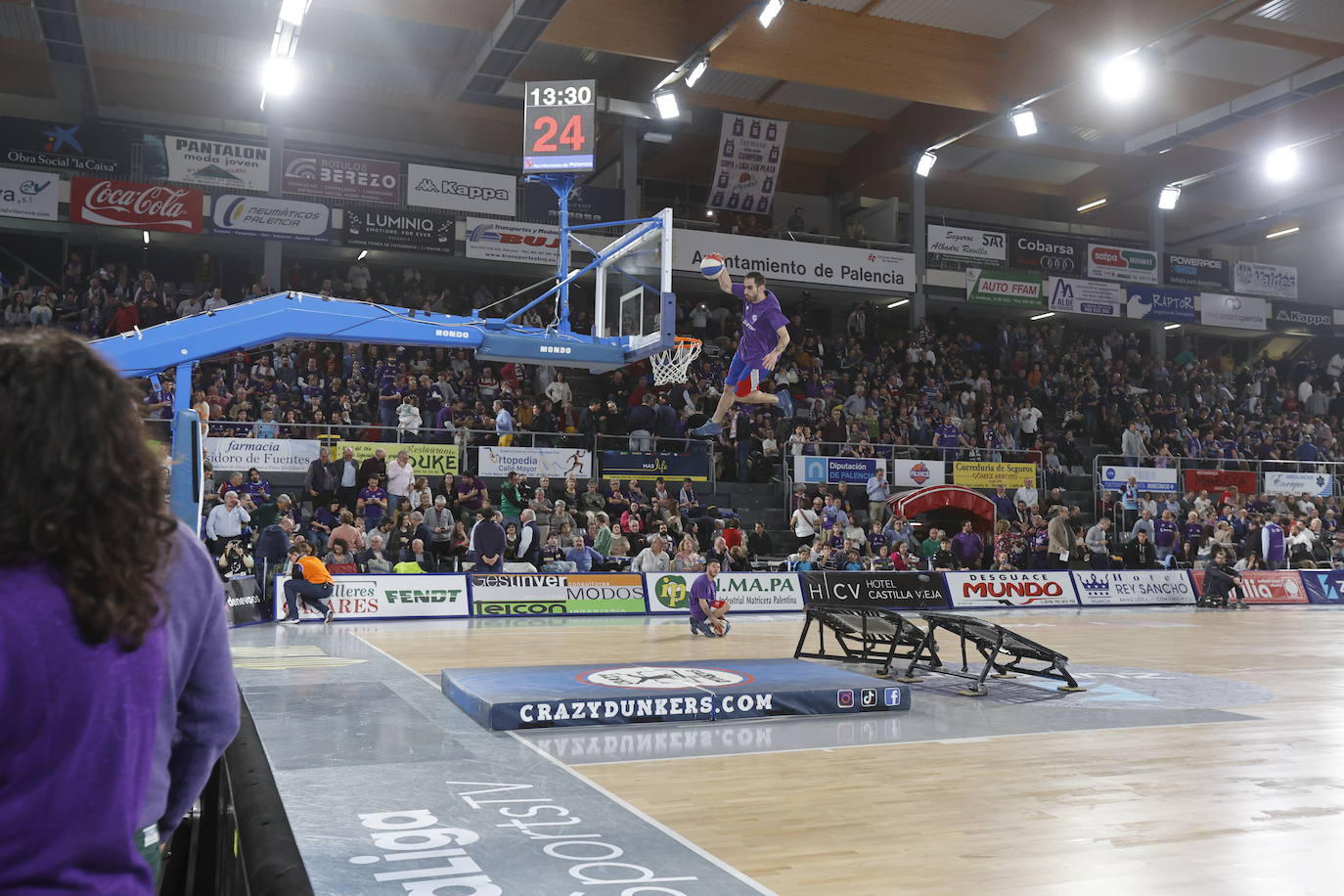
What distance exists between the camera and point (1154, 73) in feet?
78.0

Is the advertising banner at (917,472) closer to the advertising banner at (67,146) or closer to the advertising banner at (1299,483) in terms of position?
the advertising banner at (1299,483)

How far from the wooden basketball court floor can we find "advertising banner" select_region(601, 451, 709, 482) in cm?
940

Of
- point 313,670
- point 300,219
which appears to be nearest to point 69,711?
point 313,670

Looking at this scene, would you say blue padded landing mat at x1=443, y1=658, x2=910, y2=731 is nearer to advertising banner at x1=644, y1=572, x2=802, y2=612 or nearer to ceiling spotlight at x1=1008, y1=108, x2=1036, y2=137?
advertising banner at x1=644, y1=572, x2=802, y2=612

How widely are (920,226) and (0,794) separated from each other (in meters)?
29.8

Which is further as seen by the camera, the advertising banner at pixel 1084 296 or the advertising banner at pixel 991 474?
the advertising banner at pixel 1084 296

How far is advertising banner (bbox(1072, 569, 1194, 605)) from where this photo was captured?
22.0 meters

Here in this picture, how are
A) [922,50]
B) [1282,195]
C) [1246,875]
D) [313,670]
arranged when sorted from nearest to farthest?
[1246,875], [313,670], [922,50], [1282,195]

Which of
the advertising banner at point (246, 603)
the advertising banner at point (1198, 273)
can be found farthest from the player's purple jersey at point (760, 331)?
the advertising banner at point (1198, 273)

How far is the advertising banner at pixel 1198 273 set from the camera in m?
32.4

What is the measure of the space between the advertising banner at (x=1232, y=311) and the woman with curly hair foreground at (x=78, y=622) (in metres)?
35.2

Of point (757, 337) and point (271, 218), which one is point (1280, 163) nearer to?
point (757, 337)

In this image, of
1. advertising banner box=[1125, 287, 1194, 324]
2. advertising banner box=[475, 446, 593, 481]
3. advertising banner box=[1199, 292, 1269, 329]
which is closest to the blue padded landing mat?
advertising banner box=[475, 446, 593, 481]

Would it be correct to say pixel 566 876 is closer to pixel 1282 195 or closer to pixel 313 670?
pixel 313 670
